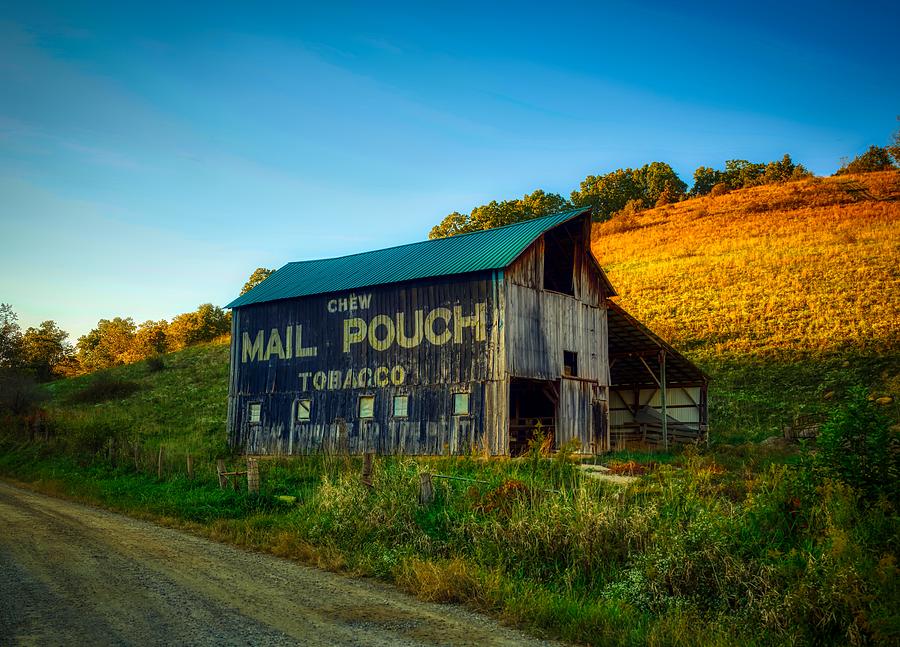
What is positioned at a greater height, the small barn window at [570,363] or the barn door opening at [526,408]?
the small barn window at [570,363]

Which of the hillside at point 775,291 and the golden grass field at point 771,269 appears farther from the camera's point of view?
the golden grass field at point 771,269

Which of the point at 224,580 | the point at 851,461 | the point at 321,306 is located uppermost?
the point at 321,306

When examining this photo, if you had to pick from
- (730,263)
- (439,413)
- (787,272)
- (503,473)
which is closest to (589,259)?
(439,413)

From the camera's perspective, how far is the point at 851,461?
10273mm

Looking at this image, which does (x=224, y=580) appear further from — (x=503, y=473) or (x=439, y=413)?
(x=439, y=413)

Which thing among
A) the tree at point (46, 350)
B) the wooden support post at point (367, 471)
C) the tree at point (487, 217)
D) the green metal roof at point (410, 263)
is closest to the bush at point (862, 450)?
the wooden support post at point (367, 471)

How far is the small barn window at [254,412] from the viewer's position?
29.2 m

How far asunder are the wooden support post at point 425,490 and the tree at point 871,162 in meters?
95.0

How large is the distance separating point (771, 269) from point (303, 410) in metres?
41.0

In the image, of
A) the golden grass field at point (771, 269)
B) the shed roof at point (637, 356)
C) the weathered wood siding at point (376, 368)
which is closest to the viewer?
the weathered wood siding at point (376, 368)

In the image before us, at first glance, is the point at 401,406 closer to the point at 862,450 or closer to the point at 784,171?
the point at 862,450

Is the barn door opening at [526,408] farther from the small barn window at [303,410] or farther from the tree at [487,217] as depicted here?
the tree at [487,217]

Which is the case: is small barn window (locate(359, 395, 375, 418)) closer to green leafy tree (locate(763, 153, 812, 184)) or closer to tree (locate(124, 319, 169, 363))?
tree (locate(124, 319, 169, 363))

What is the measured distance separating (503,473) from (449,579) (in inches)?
243
